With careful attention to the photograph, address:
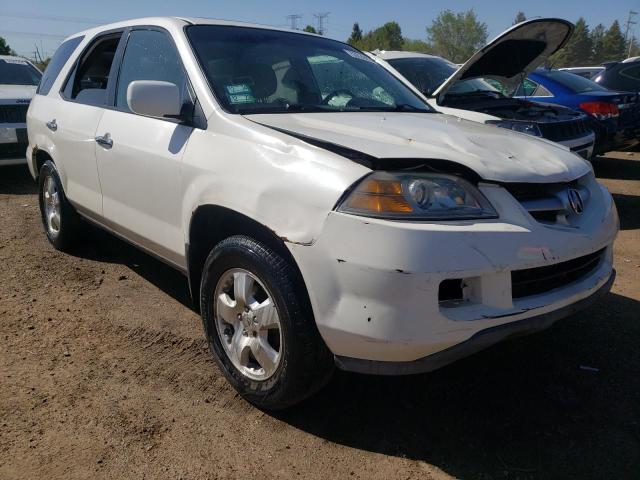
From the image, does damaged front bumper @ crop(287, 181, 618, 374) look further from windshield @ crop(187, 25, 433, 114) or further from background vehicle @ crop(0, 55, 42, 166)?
background vehicle @ crop(0, 55, 42, 166)

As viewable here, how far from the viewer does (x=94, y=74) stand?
13.7 feet

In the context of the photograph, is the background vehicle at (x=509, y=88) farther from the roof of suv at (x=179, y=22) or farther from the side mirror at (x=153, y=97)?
the side mirror at (x=153, y=97)

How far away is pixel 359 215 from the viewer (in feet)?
6.73

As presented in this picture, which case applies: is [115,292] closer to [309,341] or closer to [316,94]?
[316,94]

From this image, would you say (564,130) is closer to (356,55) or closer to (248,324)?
(356,55)

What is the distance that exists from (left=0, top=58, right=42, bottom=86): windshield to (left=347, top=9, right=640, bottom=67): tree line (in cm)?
4746

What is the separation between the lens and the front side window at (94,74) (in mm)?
3916

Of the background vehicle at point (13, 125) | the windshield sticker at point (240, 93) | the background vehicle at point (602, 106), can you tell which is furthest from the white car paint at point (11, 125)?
the background vehicle at point (602, 106)

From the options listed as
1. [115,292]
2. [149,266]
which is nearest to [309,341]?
[115,292]

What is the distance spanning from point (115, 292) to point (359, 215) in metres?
2.58

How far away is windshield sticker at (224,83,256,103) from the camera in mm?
2887

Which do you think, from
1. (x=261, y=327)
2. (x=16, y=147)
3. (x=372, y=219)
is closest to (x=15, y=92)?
(x=16, y=147)

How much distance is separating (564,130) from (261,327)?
474 cm

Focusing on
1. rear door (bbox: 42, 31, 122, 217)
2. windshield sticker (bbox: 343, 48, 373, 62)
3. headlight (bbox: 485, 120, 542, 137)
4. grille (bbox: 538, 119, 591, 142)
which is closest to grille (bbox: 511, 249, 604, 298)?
windshield sticker (bbox: 343, 48, 373, 62)
